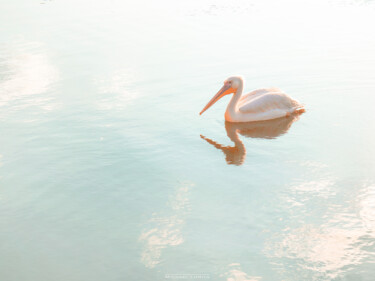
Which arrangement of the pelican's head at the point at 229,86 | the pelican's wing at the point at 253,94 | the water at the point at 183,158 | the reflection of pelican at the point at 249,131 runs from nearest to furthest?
the water at the point at 183,158 → the reflection of pelican at the point at 249,131 → the pelican's head at the point at 229,86 → the pelican's wing at the point at 253,94

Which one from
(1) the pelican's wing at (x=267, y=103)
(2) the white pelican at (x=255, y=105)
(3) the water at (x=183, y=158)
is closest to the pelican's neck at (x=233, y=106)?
(2) the white pelican at (x=255, y=105)

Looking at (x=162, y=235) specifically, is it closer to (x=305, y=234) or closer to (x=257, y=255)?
(x=257, y=255)

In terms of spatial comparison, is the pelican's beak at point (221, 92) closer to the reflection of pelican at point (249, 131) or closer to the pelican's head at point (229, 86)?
the pelican's head at point (229, 86)

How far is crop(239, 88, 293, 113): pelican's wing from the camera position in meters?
8.17

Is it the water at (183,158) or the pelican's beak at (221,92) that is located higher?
the pelican's beak at (221,92)

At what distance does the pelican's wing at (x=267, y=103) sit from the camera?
26.8 feet

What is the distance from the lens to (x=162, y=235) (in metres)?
5.23

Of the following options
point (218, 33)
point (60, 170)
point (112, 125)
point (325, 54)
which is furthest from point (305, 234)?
point (218, 33)

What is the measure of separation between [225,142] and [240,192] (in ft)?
5.61

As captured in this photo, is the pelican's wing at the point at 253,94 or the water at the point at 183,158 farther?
the pelican's wing at the point at 253,94

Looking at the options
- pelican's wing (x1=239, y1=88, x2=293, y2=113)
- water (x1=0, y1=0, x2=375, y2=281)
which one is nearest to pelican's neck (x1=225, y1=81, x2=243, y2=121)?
pelican's wing (x1=239, y1=88, x2=293, y2=113)

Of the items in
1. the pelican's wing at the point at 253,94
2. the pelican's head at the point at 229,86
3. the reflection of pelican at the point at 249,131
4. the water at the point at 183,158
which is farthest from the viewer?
the pelican's wing at the point at 253,94

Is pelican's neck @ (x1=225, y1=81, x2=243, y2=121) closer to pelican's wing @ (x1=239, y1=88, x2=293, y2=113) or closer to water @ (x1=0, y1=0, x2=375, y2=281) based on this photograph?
pelican's wing @ (x1=239, y1=88, x2=293, y2=113)

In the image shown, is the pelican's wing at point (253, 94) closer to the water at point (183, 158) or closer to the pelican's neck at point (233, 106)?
the pelican's neck at point (233, 106)
